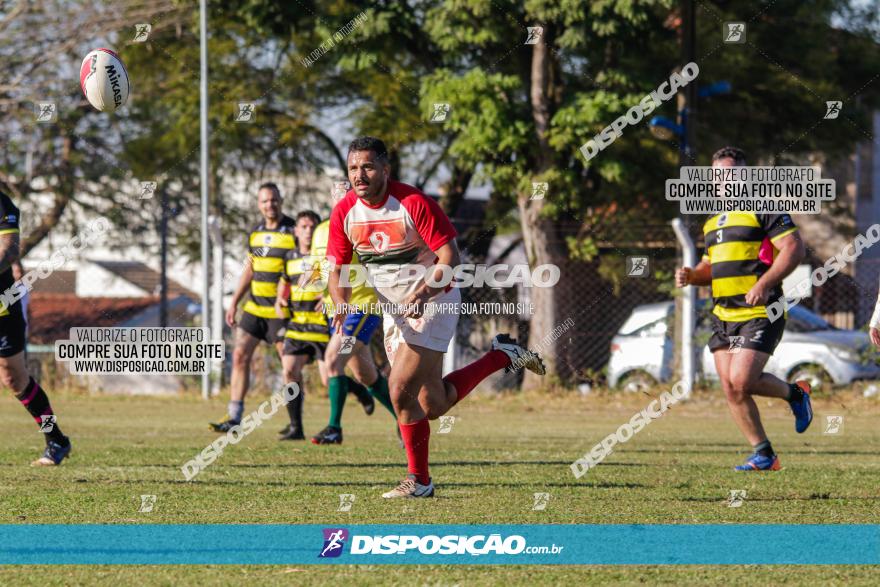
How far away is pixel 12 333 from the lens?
28.7ft

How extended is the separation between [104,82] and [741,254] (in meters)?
5.27

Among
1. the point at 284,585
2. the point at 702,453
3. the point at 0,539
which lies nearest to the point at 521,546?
the point at 284,585

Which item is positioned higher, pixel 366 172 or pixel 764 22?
pixel 764 22

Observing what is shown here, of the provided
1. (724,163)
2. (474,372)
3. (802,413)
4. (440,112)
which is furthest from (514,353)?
(440,112)

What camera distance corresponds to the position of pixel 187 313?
68.9 ft

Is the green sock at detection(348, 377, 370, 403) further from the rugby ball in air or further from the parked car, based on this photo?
the parked car

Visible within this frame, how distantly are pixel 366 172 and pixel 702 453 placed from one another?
16.0 ft

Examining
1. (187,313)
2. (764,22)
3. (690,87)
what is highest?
(764,22)

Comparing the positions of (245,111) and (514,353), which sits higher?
(245,111)

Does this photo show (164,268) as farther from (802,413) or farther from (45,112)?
(802,413)

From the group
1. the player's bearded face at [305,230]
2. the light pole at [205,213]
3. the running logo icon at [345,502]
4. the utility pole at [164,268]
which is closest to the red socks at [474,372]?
the running logo icon at [345,502]

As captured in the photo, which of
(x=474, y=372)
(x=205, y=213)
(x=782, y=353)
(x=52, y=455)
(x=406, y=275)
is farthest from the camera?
(x=205, y=213)

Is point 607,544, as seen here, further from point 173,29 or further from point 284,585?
point 173,29

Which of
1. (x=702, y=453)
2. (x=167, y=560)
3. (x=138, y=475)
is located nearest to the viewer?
(x=167, y=560)
